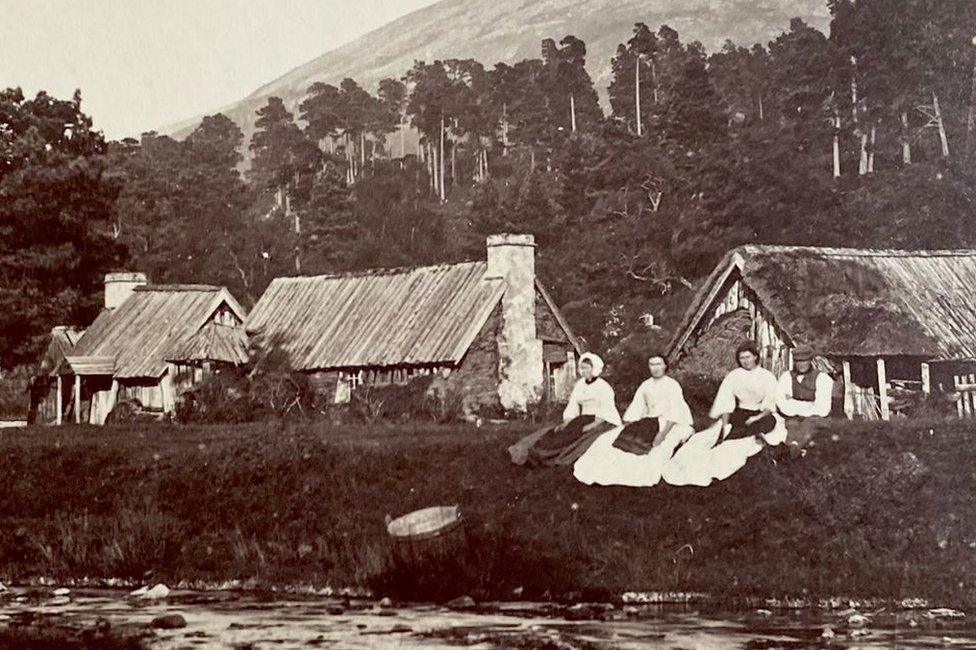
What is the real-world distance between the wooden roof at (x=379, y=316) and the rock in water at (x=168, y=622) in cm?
1942

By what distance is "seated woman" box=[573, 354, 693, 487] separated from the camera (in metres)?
19.2

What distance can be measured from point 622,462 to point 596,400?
0.97m

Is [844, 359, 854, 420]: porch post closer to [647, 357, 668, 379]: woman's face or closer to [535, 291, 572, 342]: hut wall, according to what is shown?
[535, 291, 572, 342]: hut wall

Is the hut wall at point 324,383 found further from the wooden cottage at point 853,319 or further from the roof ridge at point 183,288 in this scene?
the wooden cottage at point 853,319

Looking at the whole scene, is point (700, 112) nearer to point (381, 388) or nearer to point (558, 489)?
point (381, 388)

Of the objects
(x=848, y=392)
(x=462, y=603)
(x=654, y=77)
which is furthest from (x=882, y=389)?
(x=654, y=77)

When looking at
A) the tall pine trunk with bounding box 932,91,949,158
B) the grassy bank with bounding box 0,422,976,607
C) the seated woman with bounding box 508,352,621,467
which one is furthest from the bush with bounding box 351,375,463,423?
the tall pine trunk with bounding box 932,91,949,158

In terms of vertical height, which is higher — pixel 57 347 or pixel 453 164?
pixel 453 164

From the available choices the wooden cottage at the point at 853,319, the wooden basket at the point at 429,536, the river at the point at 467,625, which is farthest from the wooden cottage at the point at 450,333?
the river at the point at 467,625

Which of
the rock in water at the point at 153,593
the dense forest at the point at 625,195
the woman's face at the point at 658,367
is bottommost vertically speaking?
the rock in water at the point at 153,593

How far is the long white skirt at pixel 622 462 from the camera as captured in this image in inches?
752

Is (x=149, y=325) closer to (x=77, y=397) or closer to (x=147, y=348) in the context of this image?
(x=147, y=348)

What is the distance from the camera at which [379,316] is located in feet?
124

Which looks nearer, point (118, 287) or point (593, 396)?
point (593, 396)
